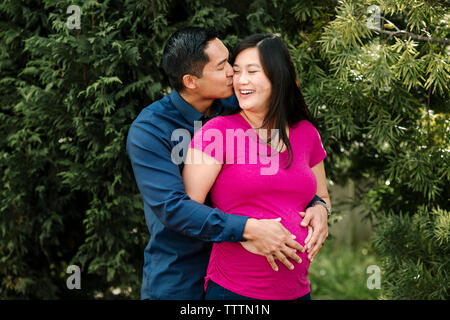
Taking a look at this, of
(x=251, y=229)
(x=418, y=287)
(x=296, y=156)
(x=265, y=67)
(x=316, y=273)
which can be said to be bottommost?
(x=316, y=273)

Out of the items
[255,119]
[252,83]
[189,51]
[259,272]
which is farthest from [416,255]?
[189,51]

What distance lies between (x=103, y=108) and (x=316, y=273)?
2995 mm

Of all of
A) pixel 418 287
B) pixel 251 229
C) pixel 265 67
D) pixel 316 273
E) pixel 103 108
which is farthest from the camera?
pixel 316 273

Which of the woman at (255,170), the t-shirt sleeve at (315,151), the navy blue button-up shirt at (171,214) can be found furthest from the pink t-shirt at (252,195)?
the t-shirt sleeve at (315,151)

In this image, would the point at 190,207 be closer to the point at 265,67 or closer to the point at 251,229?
the point at 251,229

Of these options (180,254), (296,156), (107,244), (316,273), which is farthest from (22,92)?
(316,273)

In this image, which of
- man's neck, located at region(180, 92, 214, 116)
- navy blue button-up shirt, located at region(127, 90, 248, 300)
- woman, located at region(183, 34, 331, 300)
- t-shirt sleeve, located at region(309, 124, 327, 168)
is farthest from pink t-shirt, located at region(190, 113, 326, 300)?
man's neck, located at region(180, 92, 214, 116)

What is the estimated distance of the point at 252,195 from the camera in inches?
74.2

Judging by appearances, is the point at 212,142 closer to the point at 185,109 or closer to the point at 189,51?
the point at 185,109

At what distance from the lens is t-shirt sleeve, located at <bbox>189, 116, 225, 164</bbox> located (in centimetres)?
186

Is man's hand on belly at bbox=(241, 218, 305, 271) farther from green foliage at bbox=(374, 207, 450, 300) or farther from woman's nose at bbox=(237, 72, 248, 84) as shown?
green foliage at bbox=(374, 207, 450, 300)

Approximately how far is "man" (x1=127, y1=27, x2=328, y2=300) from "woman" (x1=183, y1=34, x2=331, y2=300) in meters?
0.08

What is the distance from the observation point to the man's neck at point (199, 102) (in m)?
2.25

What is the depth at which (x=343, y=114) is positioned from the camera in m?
2.78
